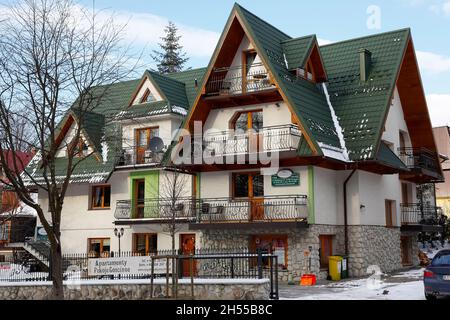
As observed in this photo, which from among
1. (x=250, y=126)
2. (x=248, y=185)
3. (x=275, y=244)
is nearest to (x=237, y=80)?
(x=250, y=126)

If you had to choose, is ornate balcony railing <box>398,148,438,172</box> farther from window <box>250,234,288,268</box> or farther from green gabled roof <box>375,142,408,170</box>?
window <box>250,234,288,268</box>

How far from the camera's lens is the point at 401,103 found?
3123 cm

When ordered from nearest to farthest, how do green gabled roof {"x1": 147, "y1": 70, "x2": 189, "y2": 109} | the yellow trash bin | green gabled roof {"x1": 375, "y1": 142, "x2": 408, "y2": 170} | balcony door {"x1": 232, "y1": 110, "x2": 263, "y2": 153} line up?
1. the yellow trash bin
2. balcony door {"x1": 232, "y1": 110, "x2": 263, "y2": 153}
3. green gabled roof {"x1": 375, "y1": 142, "x2": 408, "y2": 170}
4. green gabled roof {"x1": 147, "y1": 70, "x2": 189, "y2": 109}

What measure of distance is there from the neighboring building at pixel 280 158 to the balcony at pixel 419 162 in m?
0.09

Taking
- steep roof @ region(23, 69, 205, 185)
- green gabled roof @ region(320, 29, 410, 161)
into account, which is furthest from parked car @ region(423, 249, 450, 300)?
steep roof @ region(23, 69, 205, 185)

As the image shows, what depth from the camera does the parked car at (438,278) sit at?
1523 cm

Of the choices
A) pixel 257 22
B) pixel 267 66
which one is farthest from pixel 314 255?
pixel 257 22

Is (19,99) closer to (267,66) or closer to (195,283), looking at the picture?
(195,283)

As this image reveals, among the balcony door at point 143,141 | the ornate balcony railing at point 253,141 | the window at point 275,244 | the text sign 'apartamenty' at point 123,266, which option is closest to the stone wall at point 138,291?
the text sign 'apartamenty' at point 123,266

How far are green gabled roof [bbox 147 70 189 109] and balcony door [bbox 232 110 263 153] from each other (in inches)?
181

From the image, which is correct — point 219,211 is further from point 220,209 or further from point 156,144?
point 156,144

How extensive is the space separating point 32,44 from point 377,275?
1682cm

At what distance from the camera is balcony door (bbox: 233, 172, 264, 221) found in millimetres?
25234

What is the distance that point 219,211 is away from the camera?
1019 inches
